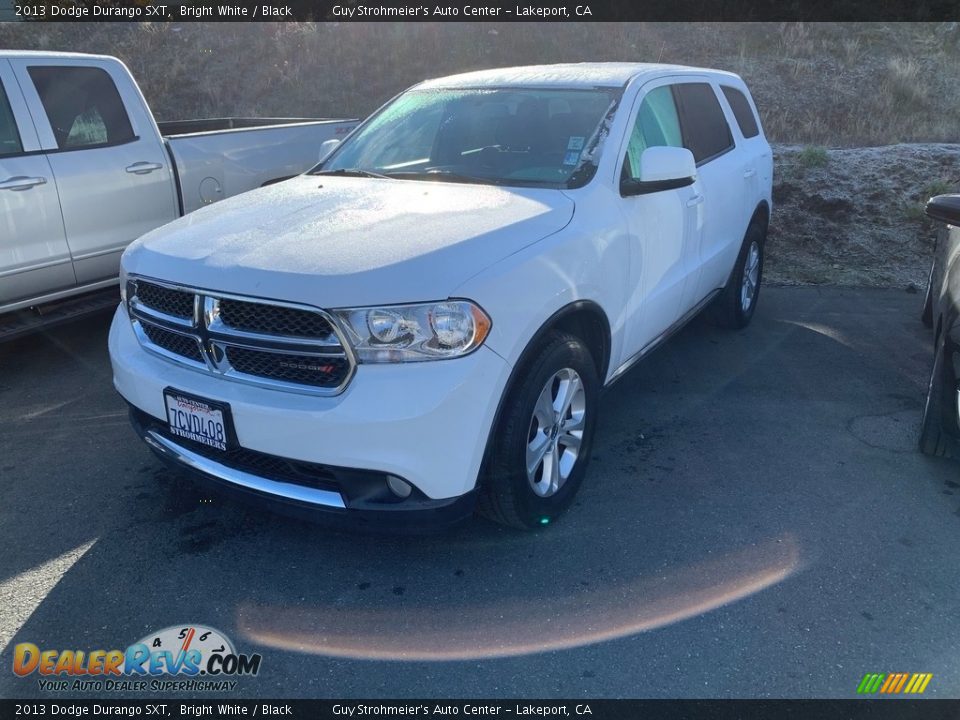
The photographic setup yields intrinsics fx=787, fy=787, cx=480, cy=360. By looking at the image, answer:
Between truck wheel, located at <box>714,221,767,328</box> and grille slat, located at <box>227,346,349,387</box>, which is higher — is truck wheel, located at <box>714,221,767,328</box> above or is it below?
below

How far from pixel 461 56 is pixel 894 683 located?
1679 centimetres

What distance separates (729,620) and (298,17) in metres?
19.3

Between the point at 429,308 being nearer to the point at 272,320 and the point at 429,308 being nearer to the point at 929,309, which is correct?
the point at 272,320

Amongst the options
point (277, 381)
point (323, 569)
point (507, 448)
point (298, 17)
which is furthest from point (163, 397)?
point (298, 17)

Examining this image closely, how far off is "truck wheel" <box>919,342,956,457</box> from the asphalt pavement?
0.48 ft

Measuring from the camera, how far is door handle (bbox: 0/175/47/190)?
484 centimetres

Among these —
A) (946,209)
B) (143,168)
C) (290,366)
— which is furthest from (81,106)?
(946,209)

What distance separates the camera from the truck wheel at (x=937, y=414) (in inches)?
148

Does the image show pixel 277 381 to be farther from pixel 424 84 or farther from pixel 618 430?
pixel 424 84

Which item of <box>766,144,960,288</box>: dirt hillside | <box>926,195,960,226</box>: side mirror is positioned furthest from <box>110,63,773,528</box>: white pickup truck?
<box>766,144,960,288</box>: dirt hillside

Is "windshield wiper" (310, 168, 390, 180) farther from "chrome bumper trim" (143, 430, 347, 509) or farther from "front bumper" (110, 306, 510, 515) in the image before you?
"chrome bumper trim" (143, 430, 347, 509)

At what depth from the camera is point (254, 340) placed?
2.82 meters

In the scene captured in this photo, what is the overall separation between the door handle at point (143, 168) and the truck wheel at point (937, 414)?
5206 millimetres

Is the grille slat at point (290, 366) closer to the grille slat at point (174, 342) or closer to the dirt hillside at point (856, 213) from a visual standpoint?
the grille slat at point (174, 342)
